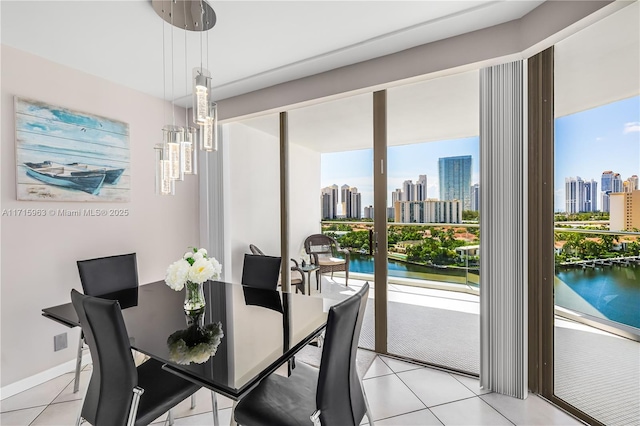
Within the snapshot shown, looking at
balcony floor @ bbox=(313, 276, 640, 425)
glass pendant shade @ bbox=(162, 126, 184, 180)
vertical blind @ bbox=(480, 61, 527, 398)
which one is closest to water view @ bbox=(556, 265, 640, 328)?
balcony floor @ bbox=(313, 276, 640, 425)

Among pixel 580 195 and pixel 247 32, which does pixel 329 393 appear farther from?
pixel 247 32

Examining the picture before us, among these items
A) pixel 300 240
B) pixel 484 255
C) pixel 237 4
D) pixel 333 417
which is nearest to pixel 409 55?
pixel 237 4

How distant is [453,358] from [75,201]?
3.63 meters

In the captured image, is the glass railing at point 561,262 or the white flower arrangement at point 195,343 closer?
the white flower arrangement at point 195,343

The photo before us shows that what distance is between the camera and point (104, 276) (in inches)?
94.5

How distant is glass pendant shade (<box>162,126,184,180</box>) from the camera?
5.94 feet

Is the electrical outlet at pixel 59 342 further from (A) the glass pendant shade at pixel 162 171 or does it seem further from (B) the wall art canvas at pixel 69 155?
(A) the glass pendant shade at pixel 162 171

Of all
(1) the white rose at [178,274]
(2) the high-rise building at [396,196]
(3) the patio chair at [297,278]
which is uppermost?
(2) the high-rise building at [396,196]

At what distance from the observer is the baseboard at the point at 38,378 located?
224cm

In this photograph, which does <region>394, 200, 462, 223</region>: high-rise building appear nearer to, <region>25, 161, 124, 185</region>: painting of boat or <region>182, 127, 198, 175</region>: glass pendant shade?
<region>182, 127, 198, 175</region>: glass pendant shade

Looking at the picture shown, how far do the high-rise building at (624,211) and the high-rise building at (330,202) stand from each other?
2.10 meters

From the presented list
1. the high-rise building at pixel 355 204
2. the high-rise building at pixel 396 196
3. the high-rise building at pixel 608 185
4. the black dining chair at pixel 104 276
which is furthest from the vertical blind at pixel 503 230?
the black dining chair at pixel 104 276

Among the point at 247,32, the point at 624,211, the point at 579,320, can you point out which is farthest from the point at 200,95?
the point at 579,320

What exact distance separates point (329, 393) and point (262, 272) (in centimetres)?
146
